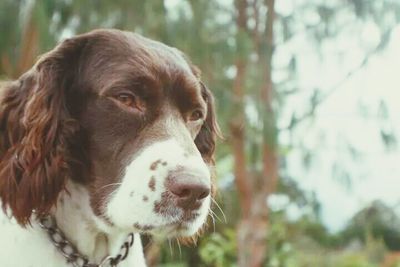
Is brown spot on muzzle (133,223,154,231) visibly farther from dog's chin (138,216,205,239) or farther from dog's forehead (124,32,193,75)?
dog's forehead (124,32,193,75)

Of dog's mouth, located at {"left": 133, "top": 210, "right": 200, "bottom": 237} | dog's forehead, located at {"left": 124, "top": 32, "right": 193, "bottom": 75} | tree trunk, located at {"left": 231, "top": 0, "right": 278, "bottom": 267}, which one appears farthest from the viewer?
tree trunk, located at {"left": 231, "top": 0, "right": 278, "bottom": 267}

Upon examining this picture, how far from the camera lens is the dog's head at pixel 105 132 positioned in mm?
2715

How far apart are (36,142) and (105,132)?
0.23 m

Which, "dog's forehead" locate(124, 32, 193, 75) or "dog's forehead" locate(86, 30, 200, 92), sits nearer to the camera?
"dog's forehead" locate(86, 30, 200, 92)

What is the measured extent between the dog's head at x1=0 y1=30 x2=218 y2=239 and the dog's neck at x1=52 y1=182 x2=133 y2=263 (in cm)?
4

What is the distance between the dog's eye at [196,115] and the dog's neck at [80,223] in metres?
0.45

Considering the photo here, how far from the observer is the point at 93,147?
292cm

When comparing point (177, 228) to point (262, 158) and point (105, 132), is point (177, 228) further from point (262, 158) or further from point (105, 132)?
point (262, 158)

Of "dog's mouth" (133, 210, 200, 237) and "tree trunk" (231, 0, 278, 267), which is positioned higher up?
"dog's mouth" (133, 210, 200, 237)

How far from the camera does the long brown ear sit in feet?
11.2

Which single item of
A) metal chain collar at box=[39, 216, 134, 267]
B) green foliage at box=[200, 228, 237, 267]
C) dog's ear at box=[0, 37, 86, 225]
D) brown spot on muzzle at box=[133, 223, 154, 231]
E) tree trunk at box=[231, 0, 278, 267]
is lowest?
green foliage at box=[200, 228, 237, 267]

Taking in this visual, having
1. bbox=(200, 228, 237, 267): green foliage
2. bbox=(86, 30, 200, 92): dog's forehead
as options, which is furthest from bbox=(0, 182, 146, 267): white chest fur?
bbox=(200, 228, 237, 267): green foliage

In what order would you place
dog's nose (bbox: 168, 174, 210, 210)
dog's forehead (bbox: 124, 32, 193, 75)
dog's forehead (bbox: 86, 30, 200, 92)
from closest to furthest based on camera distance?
dog's nose (bbox: 168, 174, 210, 210)
dog's forehead (bbox: 86, 30, 200, 92)
dog's forehead (bbox: 124, 32, 193, 75)

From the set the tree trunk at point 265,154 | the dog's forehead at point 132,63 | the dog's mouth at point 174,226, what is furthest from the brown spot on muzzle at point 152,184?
the tree trunk at point 265,154
